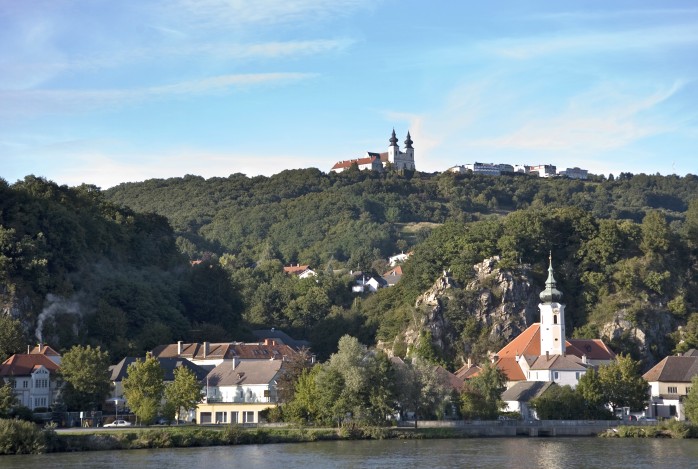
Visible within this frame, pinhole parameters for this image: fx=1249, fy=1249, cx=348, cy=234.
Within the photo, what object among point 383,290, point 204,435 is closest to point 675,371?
point 204,435

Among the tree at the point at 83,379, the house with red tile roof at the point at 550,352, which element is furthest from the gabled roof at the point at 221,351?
the house with red tile roof at the point at 550,352

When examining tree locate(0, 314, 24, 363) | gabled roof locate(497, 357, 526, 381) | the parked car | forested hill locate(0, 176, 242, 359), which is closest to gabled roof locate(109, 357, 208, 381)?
forested hill locate(0, 176, 242, 359)

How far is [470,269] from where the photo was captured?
13400cm

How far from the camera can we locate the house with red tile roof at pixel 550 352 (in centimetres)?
11181

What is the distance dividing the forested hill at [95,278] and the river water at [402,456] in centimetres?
3430

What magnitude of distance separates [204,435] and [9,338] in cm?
2807

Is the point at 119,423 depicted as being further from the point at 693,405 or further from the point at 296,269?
the point at 296,269

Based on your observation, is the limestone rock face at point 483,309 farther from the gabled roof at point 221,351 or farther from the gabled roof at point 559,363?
the gabled roof at point 221,351

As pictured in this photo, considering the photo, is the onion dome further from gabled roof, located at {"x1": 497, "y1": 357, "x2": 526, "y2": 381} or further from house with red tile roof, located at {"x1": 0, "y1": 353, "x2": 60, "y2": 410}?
house with red tile roof, located at {"x1": 0, "y1": 353, "x2": 60, "y2": 410}

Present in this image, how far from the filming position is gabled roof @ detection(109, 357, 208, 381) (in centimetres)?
10731

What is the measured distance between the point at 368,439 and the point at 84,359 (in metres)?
Answer: 24.3

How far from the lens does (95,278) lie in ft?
409

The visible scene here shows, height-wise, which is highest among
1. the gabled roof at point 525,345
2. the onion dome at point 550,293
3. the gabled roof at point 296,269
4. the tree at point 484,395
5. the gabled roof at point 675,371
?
the gabled roof at point 296,269

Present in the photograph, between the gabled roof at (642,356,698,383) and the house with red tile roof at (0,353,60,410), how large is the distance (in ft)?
167
